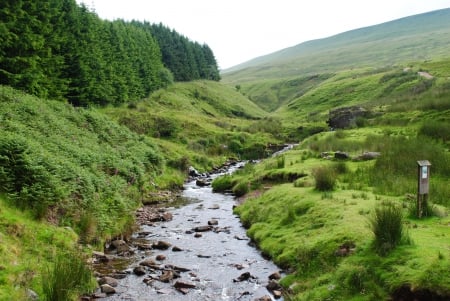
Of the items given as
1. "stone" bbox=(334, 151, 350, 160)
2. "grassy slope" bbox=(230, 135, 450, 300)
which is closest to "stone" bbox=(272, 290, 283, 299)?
"grassy slope" bbox=(230, 135, 450, 300)

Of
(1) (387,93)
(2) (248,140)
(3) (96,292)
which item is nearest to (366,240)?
(3) (96,292)

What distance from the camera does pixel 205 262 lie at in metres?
16.7

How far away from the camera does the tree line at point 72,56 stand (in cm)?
3175

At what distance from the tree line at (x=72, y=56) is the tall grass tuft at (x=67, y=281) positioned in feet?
78.0

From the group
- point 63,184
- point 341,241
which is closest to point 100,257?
point 63,184

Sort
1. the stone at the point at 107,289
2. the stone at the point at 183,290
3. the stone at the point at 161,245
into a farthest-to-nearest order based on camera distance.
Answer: the stone at the point at 161,245 → the stone at the point at 183,290 → the stone at the point at 107,289

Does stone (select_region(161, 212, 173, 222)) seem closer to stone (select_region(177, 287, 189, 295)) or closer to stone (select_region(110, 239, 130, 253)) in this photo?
stone (select_region(110, 239, 130, 253))

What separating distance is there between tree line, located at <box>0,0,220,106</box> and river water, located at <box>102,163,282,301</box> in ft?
61.7

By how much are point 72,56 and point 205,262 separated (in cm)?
3592

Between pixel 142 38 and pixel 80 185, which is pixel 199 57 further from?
pixel 80 185

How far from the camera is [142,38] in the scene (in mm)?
87750

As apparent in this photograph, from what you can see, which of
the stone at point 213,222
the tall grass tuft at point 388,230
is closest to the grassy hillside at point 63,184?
the stone at point 213,222

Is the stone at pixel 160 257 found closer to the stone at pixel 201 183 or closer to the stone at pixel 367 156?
the stone at pixel 367 156

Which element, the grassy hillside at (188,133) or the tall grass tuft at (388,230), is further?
the grassy hillside at (188,133)
